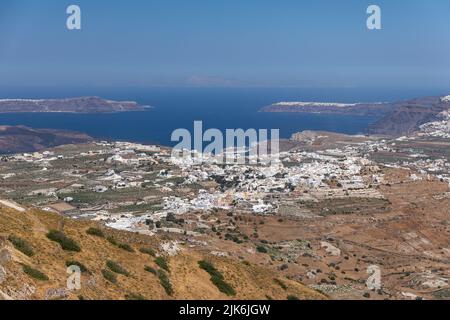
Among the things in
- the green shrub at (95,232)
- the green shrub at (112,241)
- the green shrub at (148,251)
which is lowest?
the green shrub at (148,251)

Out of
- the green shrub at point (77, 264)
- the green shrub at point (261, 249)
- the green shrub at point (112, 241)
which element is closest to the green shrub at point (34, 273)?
the green shrub at point (77, 264)

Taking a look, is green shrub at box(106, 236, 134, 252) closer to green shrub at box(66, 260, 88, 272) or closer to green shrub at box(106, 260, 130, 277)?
green shrub at box(106, 260, 130, 277)

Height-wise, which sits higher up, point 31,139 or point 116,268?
point 116,268

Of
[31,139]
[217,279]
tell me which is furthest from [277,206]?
[31,139]

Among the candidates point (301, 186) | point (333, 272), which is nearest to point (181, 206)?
point (301, 186)

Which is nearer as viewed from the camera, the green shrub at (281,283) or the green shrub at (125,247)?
the green shrub at (125,247)

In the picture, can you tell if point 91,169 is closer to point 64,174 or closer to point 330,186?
point 64,174

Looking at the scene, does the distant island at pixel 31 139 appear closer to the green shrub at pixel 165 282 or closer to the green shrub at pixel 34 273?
the green shrub at pixel 165 282
